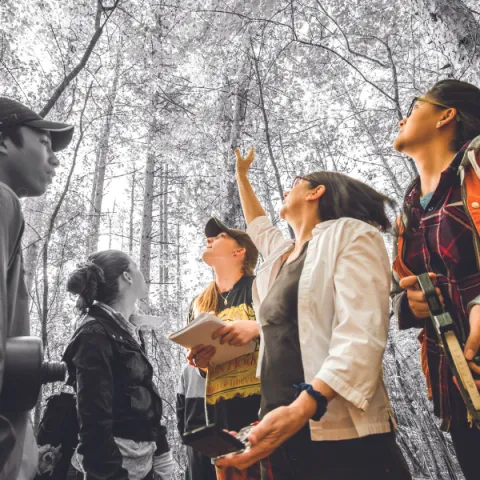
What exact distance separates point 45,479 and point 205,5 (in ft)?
23.5

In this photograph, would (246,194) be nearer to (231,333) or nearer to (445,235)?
(231,333)

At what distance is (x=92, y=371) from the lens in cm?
211

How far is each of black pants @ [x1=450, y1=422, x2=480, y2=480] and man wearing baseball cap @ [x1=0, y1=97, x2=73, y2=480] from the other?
160 cm

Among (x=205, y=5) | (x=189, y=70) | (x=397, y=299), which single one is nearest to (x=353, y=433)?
(x=397, y=299)

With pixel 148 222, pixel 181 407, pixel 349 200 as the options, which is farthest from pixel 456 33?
pixel 148 222

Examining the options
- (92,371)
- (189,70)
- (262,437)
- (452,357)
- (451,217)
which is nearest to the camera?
(262,437)

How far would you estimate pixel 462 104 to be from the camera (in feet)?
6.12

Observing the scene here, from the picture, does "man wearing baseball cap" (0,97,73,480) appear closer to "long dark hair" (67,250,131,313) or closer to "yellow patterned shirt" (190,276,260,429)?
"long dark hair" (67,250,131,313)

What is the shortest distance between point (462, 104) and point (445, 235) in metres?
0.81

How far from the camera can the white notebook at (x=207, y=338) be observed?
1798 mm

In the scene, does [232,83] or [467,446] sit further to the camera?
[232,83]

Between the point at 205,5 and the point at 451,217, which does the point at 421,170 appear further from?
the point at 205,5

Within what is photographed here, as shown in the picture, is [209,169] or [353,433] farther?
[209,169]

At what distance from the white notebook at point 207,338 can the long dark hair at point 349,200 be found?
84 cm
